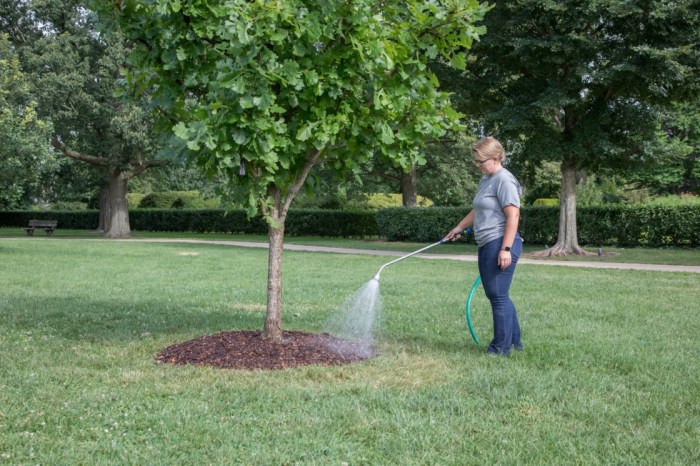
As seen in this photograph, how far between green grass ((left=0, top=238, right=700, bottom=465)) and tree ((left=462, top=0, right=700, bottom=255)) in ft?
27.9

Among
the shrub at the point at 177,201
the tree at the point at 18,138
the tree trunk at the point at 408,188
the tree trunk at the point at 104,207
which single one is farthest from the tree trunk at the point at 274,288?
the shrub at the point at 177,201

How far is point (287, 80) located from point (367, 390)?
2271 mm

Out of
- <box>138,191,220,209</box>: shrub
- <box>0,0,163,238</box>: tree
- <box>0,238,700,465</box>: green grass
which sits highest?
<box>0,0,163,238</box>: tree

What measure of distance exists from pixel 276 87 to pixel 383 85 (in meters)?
0.84

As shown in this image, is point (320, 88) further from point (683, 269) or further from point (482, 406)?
point (683, 269)

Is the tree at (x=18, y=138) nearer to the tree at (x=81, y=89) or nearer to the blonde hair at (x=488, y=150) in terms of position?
the tree at (x=81, y=89)

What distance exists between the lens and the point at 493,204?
17.8 feet

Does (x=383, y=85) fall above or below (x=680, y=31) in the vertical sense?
below

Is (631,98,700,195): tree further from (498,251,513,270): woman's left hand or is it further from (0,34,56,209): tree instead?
(498,251,513,270): woman's left hand

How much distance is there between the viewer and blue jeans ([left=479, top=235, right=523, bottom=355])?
17.7ft

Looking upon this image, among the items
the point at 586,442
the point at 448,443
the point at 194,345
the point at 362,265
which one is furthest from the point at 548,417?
the point at 362,265

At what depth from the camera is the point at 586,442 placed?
3541 millimetres

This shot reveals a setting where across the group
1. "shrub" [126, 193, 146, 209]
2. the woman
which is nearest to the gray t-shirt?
the woman

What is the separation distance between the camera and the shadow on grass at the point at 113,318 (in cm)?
658
